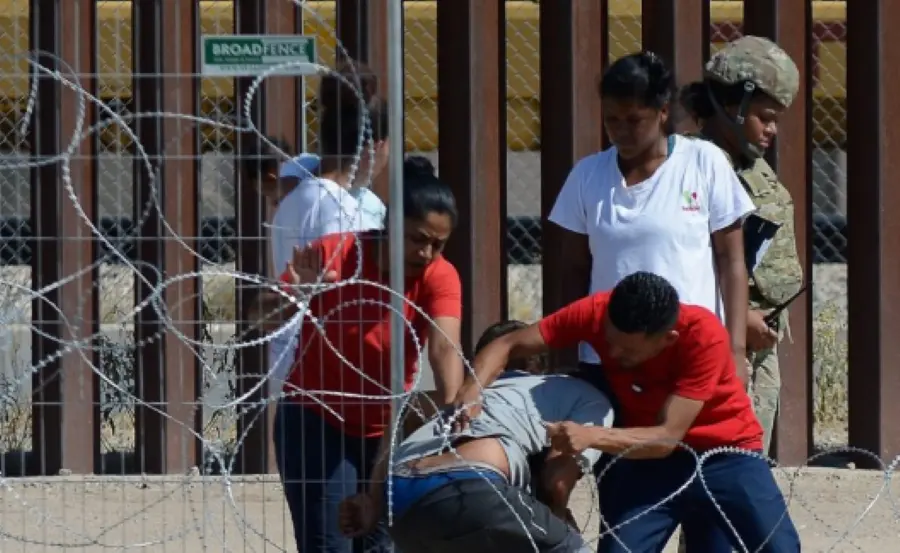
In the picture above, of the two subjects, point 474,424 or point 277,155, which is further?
point 277,155

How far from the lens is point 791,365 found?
7.35 m

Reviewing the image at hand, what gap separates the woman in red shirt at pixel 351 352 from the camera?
15.1ft

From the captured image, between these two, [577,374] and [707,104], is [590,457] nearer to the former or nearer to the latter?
→ [577,374]

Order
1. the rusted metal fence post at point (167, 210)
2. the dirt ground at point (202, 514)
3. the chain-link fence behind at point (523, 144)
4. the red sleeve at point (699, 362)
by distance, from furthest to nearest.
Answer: the chain-link fence behind at point (523, 144)
the rusted metal fence post at point (167, 210)
the dirt ground at point (202, 514)
the red sleeve at point (699, 362)

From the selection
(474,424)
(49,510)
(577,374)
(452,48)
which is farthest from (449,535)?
(452,48)

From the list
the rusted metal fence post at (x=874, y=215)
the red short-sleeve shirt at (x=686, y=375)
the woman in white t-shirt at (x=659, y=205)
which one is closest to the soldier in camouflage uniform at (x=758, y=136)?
the woman in white t-shirt at (x=659, y=205)

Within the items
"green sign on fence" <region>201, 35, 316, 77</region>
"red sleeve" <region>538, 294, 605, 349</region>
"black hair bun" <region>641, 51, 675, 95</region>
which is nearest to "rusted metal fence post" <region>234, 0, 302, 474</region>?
"green sign on fence" <region>201, 35, 316, 77</region>

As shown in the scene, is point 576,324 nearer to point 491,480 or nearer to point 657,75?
point 491,480

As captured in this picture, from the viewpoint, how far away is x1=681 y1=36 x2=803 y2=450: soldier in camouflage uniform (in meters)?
4.97

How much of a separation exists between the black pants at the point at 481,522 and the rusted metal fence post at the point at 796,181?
329 cm

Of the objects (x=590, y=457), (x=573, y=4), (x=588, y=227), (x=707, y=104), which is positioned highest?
(x=573, y=4)

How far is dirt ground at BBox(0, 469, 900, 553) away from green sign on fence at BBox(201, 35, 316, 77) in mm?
1635

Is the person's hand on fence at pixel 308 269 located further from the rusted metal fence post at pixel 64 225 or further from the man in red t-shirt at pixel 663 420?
the rusted metal fence post at pixel 64 225

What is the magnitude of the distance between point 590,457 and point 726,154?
43.7 inches
